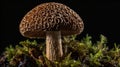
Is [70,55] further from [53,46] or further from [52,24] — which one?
[52,24]

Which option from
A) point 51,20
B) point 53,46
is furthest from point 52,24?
point 53,46

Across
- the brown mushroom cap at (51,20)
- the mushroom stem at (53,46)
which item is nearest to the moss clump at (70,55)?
the mushroom stem at (53,46)

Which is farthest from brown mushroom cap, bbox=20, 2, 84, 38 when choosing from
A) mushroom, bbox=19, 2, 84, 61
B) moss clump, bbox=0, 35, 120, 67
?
moss clump, bbox=0, 35, 120, 67

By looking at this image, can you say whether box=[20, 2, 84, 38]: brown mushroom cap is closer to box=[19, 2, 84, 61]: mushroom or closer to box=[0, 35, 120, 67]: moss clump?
box=[19, 2, 84, 61]: mushroom

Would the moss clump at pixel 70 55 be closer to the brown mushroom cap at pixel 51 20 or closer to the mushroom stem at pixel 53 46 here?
the mushroom stem at pixel 53 46

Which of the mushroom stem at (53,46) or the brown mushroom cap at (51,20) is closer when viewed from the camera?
the brown mushroom cap at (51,20)

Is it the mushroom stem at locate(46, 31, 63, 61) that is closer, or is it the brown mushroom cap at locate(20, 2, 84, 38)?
the brown mushroom cap at locate(20, 2, 84, 38)

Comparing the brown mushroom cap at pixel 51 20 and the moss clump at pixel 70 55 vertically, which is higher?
the brown mushroom cap at pixel 51 20
